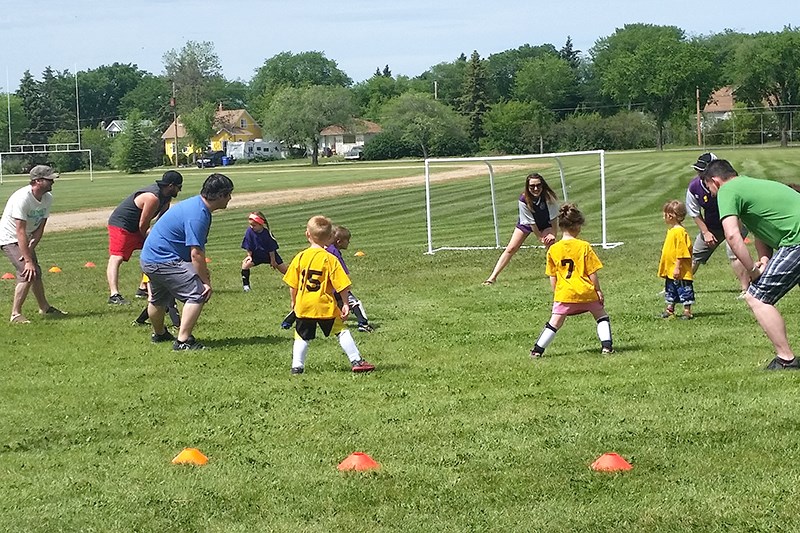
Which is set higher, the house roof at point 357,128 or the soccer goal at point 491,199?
the house roof at point 357,128

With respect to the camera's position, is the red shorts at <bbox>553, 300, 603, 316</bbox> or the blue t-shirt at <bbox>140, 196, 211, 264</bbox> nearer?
the red shorts at <bbox>553, 300, 603, 316</bbox>

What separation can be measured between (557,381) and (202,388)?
2.85 metres

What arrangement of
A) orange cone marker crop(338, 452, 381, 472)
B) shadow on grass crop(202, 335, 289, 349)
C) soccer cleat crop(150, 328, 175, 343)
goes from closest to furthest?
1. orange cone marker crop(338, 452, 381, 472)
2. shadow on grass crop(202, 335, 289, 349)
3. soccer cleat crop(150, 328, 175, 343)

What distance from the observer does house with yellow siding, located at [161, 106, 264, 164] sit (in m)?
113

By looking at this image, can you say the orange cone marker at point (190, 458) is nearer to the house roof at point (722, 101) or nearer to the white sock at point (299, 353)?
the white sock at point (299, 353)

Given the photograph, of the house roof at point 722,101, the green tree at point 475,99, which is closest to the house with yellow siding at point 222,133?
the green tree at point 475,99

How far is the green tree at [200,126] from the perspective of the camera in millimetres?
107688

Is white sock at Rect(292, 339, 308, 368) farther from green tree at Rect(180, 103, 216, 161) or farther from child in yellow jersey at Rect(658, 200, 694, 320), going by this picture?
green tree at Rect(180, 103, 216, 161)

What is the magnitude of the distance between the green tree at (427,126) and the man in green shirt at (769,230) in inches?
3653

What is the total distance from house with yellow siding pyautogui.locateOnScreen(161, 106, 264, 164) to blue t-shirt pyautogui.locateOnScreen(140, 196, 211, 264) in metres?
95.4

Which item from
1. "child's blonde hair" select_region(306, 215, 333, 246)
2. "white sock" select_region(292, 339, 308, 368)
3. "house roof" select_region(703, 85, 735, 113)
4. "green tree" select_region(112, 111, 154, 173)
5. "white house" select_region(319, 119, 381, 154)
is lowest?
"white sock" select_region(292, 339, 308, 368)

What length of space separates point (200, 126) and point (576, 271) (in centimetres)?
10098

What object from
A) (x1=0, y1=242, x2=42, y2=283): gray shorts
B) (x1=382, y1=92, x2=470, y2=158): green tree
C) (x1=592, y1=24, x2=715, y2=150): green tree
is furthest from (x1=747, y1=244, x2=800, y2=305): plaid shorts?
(x1=592, y1=24, x2=715, y2=150): green tree

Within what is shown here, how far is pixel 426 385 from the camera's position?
8.90m
